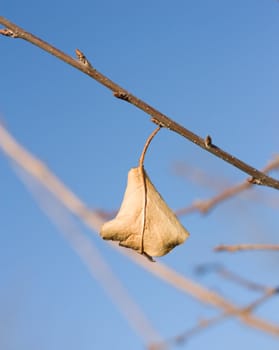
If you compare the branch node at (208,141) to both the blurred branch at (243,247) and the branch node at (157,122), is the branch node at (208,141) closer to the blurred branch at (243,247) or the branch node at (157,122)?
the branch node at (157,122)

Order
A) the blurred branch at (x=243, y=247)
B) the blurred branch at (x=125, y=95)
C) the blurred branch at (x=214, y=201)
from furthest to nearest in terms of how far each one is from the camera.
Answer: the blurred branch at (x=214, y=201), the blurred branch at (x=243, y=247), the blurred branch at (x=125, y=95)

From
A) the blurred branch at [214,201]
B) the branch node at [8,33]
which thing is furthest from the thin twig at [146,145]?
the blurred branch at [214,201]

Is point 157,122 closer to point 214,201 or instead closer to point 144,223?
point 144,223

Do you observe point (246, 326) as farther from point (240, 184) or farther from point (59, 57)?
point (59, 57)

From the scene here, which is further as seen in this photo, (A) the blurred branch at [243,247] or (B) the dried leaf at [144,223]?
(A) the blurred branch at [243,247]

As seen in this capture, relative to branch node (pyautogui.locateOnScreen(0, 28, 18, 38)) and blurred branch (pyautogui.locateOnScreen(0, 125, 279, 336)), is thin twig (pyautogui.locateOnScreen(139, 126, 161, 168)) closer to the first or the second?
branch node (pyautogui.locateOnScreen(0, 28, 18, 38))

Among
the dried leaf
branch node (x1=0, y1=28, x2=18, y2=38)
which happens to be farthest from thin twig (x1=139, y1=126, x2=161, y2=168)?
branch node (x1=0, y1=28, x2=18, y2=38)

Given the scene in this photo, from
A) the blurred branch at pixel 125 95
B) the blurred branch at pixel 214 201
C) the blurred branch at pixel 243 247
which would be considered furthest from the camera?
the blurred branch at pixel 214 201
